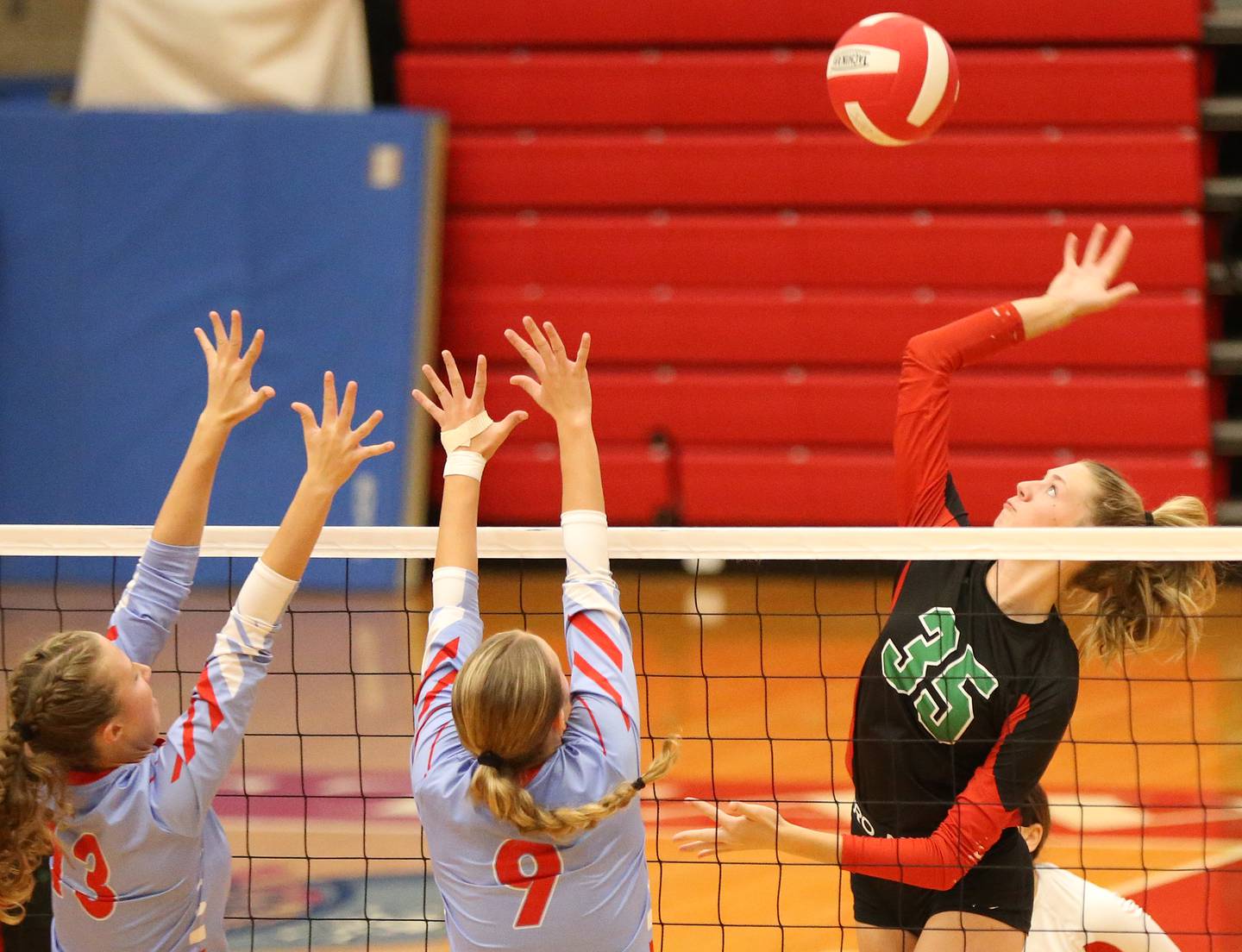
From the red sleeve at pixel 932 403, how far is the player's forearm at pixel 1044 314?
18 millimetres

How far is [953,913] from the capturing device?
130 inches

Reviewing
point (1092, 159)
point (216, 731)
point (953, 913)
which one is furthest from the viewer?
point (1092, 159)

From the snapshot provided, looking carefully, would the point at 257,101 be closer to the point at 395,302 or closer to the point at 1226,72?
the point at 395,302

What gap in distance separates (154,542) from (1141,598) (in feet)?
6.96

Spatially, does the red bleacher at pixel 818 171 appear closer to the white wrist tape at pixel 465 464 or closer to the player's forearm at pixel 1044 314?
the player's forearm at pixel 1044 314

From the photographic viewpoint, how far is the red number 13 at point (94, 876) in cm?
263

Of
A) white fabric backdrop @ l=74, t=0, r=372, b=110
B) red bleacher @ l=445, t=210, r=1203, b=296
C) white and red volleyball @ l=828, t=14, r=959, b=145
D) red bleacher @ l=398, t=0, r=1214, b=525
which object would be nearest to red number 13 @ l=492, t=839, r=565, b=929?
white and red volleyball @ l=828, t=14, r=959, b=145

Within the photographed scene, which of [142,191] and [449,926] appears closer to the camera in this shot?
[449,926]

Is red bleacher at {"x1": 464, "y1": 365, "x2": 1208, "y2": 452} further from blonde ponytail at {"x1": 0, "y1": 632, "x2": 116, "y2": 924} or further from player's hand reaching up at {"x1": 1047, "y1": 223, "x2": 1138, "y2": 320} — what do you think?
blonde ponytail at {"x1": 0, "y1": 632, "x2": 116, "y2": 924}

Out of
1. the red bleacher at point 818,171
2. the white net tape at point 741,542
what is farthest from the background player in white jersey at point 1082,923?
the red bleacher at point 818,171

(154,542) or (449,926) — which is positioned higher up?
(154,542)

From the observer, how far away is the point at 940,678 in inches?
130

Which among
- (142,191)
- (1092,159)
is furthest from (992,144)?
(142,191)

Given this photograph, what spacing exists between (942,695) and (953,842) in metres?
0.32
